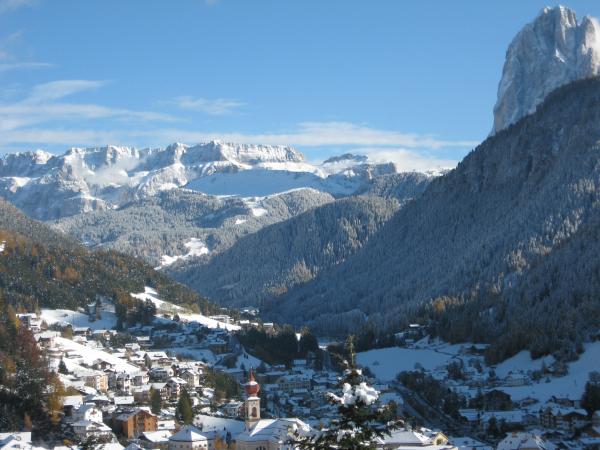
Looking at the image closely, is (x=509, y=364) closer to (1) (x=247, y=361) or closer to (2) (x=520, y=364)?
(2) (x=520, y=364)

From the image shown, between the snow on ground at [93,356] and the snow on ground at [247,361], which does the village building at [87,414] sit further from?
the snow on ground at [247,361]

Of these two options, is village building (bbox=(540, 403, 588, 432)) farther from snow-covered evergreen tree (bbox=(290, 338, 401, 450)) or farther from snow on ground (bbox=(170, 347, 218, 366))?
snow-covered evergreen tree (bbox=(290, 338, 401, 450))

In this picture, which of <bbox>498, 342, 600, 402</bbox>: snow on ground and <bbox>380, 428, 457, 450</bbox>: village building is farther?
<bbox>498, 342, 600, 402</bbox>: snow on ground

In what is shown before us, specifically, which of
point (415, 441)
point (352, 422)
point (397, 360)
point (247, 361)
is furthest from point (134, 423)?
point (352, 422)

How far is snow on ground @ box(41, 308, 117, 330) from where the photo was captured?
170m

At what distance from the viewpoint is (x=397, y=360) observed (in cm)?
17325

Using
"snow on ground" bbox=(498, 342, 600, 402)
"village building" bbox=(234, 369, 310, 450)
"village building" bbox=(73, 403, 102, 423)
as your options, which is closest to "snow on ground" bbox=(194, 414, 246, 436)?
"village building" bbox=(73, 403, 102, 423)

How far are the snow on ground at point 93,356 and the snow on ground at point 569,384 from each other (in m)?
44.4

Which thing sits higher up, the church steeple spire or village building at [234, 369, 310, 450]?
the church steeple spire

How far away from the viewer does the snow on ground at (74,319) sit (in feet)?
558

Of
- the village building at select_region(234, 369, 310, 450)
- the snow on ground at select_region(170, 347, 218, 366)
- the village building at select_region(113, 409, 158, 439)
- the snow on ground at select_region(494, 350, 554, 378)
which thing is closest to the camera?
the village building at select_region(234, 369, 310, 450)

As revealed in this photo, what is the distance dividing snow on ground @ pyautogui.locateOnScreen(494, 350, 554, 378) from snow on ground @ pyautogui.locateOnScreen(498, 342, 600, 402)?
5.43 m

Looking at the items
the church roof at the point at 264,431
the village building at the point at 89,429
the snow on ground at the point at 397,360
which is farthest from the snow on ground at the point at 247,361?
the church roof at the point at 264,431

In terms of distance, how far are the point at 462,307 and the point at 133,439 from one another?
107 meters
